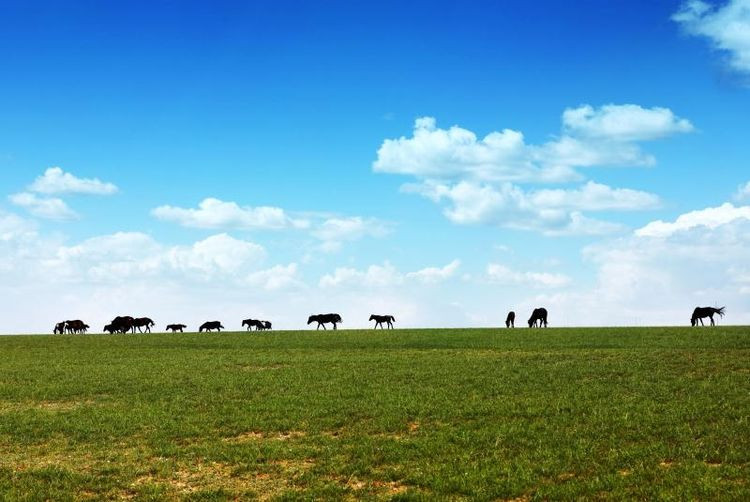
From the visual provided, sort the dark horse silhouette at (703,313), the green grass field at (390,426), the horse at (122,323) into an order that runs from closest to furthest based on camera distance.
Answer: the green grass field at (390,426) < the dark horse silhouette at (703,313) < the horse at (122,323)

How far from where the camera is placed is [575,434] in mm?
21141

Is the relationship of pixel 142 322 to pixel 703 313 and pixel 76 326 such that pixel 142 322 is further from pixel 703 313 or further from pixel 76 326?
pixel 703 313

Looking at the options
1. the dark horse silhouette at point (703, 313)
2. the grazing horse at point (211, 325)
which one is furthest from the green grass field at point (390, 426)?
the grazing horse at point (211, 325)

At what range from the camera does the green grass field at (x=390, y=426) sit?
17.5 m

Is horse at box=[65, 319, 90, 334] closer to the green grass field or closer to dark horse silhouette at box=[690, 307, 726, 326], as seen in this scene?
the green grass field

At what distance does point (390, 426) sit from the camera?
923 inches

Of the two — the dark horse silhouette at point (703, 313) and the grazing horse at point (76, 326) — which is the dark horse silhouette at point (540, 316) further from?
the grazing horse at point (76, 326)

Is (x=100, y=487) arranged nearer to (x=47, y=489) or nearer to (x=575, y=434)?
(x=47, y=489)

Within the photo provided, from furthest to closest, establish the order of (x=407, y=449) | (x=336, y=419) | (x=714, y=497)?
(x=336, y=419), (x=407, y=449), (x=714, y=497)

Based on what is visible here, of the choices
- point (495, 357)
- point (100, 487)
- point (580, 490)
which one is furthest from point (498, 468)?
point (495, 357)

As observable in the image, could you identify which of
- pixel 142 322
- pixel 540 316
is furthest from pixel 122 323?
pixel 540 316

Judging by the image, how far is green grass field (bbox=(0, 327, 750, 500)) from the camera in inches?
690

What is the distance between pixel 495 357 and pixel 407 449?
831 inches

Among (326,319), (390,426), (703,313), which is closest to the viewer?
(390,426)
